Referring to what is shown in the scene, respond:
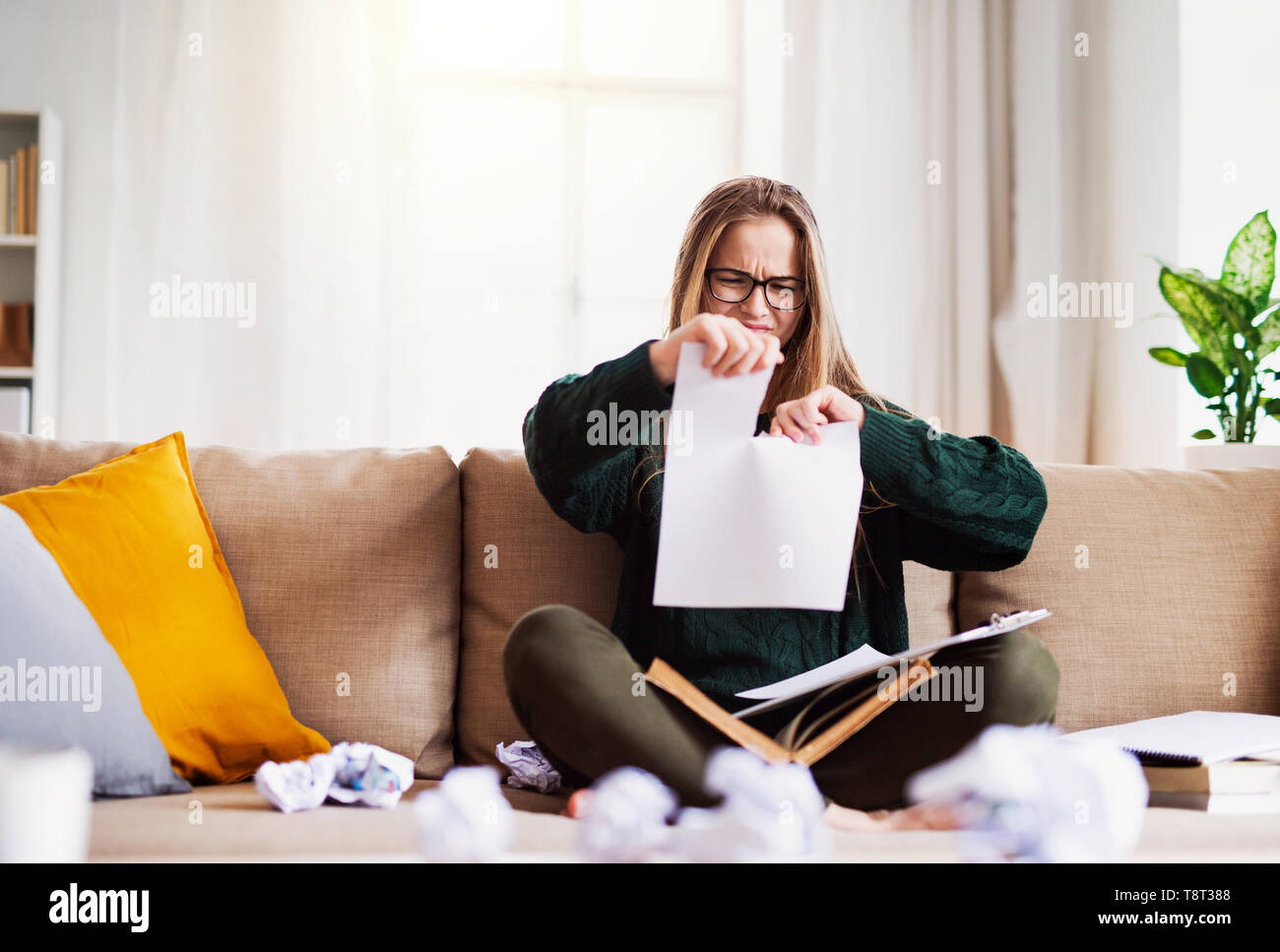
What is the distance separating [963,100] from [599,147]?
3.17 feet

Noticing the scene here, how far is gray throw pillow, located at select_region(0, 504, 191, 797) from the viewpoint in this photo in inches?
40.6

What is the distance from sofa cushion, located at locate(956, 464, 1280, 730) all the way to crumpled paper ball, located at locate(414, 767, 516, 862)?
36.8 inches

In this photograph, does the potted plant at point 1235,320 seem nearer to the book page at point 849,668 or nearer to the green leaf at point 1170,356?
the green leaf at point 1170,356

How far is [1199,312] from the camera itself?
2.12 m

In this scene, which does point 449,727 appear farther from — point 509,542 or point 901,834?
point 901,834

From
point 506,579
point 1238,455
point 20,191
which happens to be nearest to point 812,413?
point 506,579

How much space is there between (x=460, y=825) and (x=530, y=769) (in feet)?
1.90

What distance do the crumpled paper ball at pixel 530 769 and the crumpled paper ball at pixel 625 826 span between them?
0.59 m

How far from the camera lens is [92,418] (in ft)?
Answer: 8.79

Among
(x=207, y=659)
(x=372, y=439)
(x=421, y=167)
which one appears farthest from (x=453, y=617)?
(x=421, y=167)

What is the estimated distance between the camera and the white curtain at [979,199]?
8.86 feet

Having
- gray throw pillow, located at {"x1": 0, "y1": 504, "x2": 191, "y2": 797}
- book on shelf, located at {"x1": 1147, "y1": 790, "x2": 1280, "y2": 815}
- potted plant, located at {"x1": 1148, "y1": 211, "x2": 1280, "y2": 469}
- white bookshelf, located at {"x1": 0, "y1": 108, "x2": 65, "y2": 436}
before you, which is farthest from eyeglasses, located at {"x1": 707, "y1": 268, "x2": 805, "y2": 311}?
white bookshelf, located at {"x1": 0, "y1": 108, "x2": 65, "y2": 436}

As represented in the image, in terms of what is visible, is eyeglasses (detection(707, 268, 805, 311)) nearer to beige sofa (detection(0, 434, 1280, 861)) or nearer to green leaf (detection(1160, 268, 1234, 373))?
beige sofa (detection(0, 434, 1280, 861))

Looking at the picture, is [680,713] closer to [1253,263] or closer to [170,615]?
[170,615]
